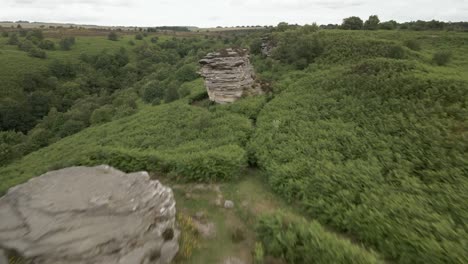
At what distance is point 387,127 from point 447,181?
5.90 m

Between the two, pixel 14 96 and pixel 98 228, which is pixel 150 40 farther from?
pixel 98 228

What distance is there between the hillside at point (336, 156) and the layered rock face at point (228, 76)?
220 centimetres

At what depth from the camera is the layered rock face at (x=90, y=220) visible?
9.20m

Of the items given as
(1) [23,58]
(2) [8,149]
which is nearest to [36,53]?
(1) [23,58]

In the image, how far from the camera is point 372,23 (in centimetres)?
5741

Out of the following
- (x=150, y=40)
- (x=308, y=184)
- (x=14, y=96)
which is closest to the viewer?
(x=308, y=184)

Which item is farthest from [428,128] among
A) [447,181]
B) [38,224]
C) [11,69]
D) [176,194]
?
[11,69]

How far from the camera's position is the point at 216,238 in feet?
39.0

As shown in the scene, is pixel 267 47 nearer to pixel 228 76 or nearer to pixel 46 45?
pixel 228 76

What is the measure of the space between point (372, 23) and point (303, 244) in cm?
6128

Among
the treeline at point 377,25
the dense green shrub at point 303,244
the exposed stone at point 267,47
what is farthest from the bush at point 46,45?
the dense green shrub at point 303,244

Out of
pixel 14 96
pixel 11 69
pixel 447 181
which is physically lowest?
pixel 14 96

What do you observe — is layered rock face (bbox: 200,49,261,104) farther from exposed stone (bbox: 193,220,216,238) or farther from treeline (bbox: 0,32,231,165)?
exposed stone (bbox: 193,220,216,238)

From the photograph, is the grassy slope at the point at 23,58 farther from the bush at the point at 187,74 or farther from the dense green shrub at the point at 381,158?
the dense green shrub at the point at 381,158
